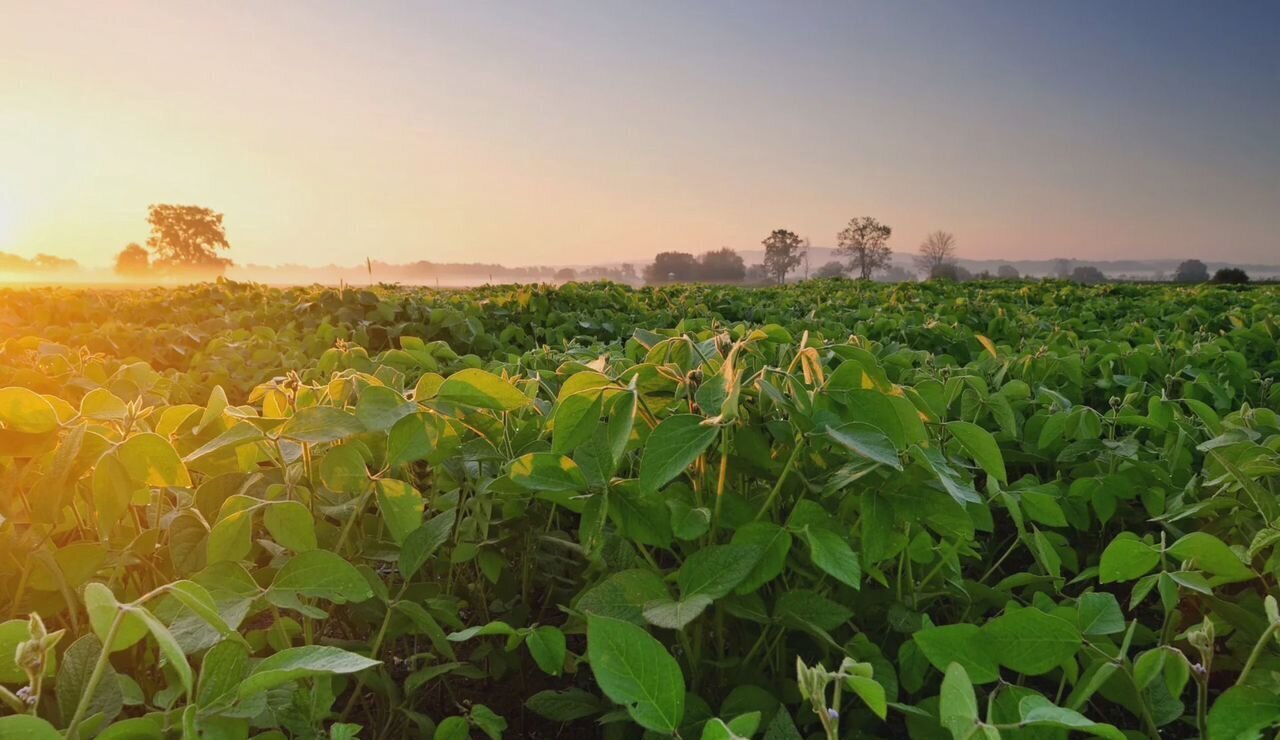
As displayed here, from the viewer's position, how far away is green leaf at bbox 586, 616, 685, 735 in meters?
0.82

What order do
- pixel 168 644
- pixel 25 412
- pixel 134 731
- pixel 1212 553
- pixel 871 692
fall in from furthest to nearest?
pixel 1212 553, pixel 25 412, pixel 134 731, pixel 871 692, pixel 168 644

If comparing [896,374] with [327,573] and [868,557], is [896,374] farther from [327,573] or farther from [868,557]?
[327,573]

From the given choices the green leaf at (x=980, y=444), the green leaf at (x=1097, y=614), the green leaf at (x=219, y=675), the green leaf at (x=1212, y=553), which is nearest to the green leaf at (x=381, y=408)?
the green leaf at (x=219, y=675)

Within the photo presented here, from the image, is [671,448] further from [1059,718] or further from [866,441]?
[1059,718]

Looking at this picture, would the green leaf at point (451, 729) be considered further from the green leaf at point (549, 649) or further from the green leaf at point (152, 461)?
the green leaf at point (152, 461)

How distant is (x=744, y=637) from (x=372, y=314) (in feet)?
17.6

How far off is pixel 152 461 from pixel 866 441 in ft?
3.19

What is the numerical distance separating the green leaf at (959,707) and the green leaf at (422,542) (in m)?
0.75

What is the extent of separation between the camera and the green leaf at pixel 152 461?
0.98 meters

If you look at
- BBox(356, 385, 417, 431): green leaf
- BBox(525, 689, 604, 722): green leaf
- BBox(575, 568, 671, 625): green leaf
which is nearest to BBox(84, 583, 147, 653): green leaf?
BBox(356, 385, 417, 431): green leaf

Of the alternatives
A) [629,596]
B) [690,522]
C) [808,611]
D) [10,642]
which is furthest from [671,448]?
[10,642]

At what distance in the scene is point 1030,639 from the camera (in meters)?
0.99

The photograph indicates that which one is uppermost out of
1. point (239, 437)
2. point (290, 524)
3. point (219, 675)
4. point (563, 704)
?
point (239, 437)

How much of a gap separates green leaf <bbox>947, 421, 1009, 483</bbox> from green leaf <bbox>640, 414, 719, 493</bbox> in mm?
510
